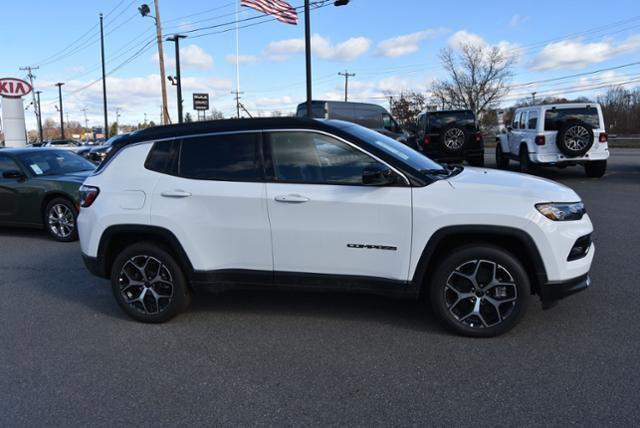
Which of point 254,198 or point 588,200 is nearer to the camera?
point 254,198

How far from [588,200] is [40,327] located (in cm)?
1043

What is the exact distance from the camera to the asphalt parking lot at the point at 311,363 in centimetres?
312

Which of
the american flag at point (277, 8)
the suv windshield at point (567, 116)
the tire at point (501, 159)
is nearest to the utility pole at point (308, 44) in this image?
the american flag at point (277, 8)

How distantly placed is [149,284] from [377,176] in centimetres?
226

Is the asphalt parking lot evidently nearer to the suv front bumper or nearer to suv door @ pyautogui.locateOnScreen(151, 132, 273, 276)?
the suv front bumper

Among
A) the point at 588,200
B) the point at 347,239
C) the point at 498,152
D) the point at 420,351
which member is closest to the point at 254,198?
the point at 347,239

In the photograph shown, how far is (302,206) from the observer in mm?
4141

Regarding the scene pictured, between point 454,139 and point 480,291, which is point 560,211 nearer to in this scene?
point 480,291

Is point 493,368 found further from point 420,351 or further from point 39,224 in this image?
point 39,224

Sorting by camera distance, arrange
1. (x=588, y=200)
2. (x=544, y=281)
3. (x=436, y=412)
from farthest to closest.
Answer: (x=588, y=200), (x=544, y=281), (x=436, y=412)

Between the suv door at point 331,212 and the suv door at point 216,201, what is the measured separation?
0.13 meters

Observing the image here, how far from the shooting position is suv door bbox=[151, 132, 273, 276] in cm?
427

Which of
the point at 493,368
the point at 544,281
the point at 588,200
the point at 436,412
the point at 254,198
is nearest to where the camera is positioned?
the point at 436,412

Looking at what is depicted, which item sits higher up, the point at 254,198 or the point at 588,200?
the point at 254,198
